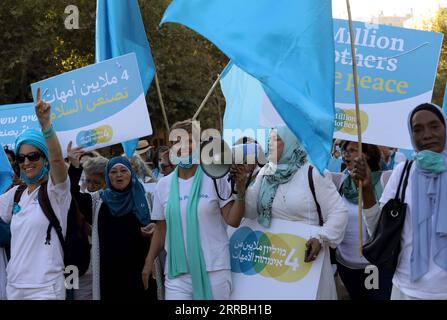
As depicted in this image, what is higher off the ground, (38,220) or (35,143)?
(35,143)

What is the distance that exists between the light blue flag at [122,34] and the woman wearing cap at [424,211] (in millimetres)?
3193

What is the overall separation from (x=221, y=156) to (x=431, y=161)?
4.30ft

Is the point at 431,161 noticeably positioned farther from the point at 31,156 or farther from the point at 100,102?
the point at 100,102

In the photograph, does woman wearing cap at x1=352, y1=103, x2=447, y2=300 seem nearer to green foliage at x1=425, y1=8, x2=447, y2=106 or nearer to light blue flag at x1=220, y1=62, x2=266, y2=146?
light blue flag at x1=220, y1=62, x2=266, y2=146

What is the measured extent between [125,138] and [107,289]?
47.4 inches

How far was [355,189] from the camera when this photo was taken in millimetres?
5965

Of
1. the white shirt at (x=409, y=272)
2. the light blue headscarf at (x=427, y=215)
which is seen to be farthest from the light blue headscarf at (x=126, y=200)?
the light blue headscarf at (x=427, y=215)

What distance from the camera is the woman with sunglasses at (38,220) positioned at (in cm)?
508

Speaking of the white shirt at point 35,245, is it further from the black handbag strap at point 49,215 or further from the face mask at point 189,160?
the face mask at point 189,160

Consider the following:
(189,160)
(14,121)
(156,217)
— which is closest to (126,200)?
(156,217)

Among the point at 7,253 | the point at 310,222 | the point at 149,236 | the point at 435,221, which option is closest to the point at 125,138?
the point at 149,236

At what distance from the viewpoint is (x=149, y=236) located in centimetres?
576
